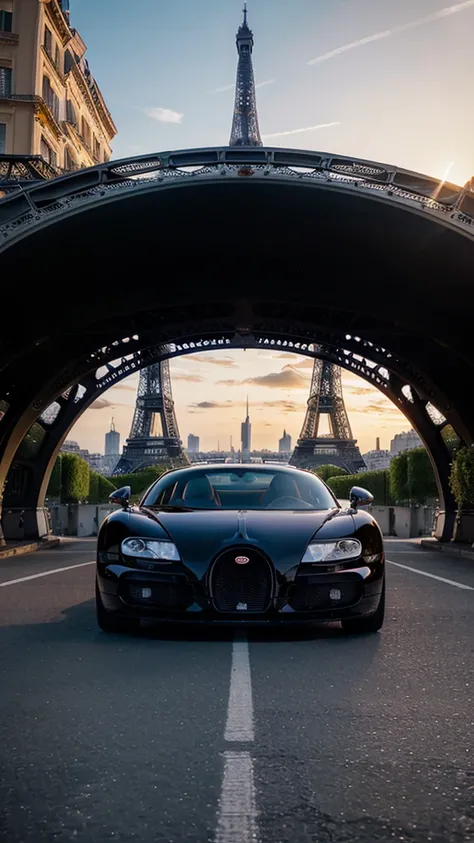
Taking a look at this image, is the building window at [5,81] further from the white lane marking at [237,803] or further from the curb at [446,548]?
the white lane marking at [237,803]

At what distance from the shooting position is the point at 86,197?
15.4m

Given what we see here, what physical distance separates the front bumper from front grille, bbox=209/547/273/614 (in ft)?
0.07

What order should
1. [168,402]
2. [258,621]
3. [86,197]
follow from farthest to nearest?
[168,402] → [86,197] → [258,621]

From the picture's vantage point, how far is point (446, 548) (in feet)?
71.6

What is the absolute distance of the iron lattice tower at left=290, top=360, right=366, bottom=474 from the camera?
8809cm

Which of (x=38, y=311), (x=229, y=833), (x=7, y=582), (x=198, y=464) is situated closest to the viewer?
(x=229, y=833)

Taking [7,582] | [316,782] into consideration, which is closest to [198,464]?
[7,582]

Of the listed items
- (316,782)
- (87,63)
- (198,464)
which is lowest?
(316,782)

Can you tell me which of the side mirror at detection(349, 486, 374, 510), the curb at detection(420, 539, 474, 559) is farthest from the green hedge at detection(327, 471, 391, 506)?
the side mirror at detection(349, 486, 374, 510)

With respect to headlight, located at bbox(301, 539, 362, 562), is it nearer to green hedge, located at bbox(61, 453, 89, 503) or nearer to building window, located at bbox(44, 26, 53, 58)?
green hedge, located at bbox(61, 453, 89, 503)

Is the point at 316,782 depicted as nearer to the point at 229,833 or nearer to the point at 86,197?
the point at 229,833

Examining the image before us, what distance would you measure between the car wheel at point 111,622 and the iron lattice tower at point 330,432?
79.7m

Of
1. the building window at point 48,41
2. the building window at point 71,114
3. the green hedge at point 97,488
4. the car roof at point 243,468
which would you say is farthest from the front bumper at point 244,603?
the green hedge at point 97,488

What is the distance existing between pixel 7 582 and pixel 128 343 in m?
14.3
